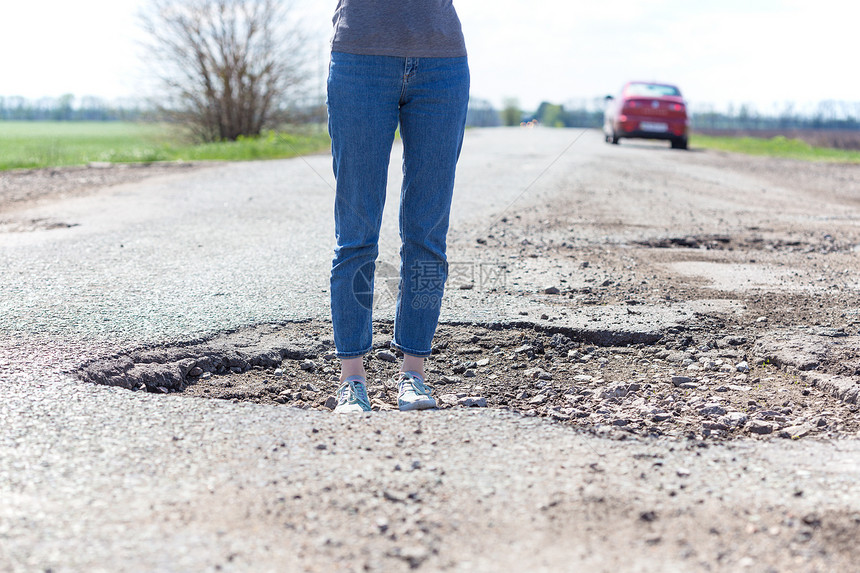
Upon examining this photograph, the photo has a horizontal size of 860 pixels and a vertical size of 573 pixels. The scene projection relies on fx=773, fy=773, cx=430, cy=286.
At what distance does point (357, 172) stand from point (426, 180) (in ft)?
0.79

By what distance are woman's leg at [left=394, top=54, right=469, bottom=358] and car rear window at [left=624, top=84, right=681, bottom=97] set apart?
1708 centimetres

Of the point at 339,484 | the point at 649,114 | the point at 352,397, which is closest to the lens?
the point at 339,484

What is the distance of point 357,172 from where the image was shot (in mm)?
2549

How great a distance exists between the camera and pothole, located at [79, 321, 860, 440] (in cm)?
258

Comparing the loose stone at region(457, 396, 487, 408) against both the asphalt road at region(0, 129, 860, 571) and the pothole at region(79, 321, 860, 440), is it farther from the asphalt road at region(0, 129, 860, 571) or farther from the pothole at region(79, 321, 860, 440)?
the asphalt road at region(0, 129, 860, 571)

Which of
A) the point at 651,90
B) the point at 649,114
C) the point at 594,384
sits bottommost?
the point at 594,384

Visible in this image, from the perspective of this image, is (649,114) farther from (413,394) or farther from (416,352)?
(413,394)

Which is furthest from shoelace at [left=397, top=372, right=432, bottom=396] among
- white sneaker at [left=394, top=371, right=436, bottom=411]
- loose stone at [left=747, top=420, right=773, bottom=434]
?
loose stone at [left=747, top=420, right=773, bottom=434]

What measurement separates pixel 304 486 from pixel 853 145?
1280 inches

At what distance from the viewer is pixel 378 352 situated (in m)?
3.38

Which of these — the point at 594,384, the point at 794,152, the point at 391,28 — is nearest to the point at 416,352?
the point at 594,384

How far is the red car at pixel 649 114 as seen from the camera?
18406 millimetres

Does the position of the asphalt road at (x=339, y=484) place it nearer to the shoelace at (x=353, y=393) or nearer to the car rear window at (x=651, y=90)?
the shoelace at (x=353, y=393)

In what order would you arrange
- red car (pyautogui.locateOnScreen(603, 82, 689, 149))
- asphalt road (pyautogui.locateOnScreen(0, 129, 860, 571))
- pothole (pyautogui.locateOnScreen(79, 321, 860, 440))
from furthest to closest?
red car (pyautogui.locateOnScreen(603, 82, 689, 149))
pothole (pyautogui.locateOnScreen(79, 321, 860, 440))
asphalt road (pyautogui.locateOnScreen(0, 129, 860, 571))
